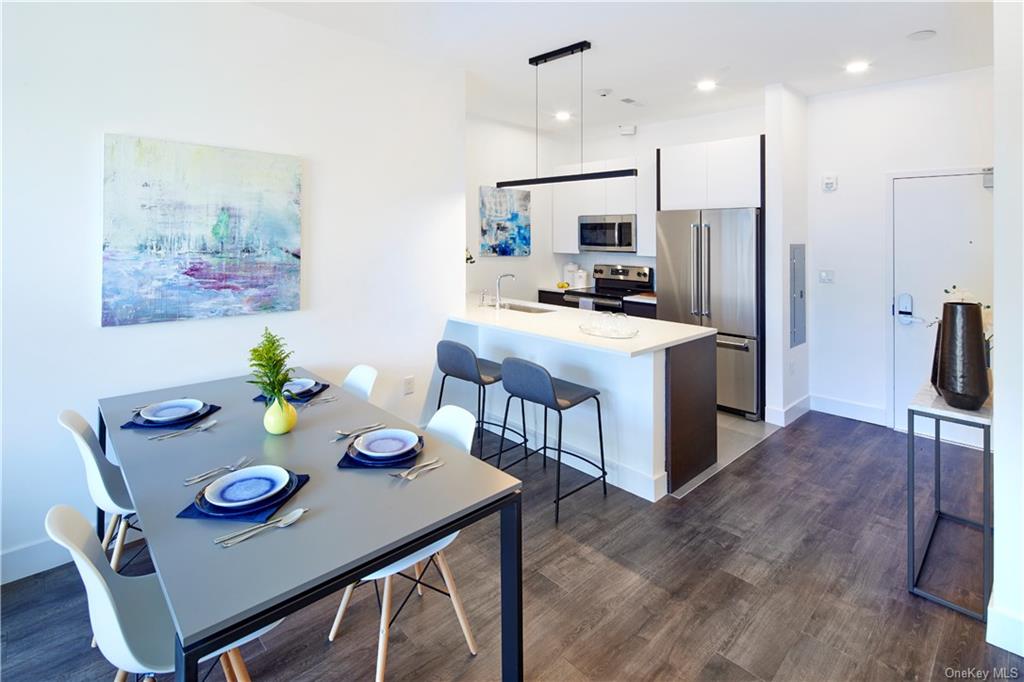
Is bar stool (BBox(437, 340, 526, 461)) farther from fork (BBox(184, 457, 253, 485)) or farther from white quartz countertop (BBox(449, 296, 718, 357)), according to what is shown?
fork (BBox(184, 457, 253, 485))

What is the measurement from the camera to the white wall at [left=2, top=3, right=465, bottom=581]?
93.5 inches

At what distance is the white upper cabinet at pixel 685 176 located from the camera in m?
4.79

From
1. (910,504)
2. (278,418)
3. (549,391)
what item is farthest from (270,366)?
(910,504)

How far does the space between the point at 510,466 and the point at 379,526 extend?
2303 mm

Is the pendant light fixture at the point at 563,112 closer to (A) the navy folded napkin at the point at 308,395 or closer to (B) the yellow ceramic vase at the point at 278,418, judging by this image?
(A) the navy folded napkin at the point at 308,395

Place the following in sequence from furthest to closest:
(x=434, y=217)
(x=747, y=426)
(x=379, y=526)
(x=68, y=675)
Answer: (x=747, y=426)
(x=434, y=217)
(x=68, y=675)
(x=379, y=526)

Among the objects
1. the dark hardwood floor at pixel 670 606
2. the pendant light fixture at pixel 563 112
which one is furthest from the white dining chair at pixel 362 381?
the pendant light fixture at pixel 563 112


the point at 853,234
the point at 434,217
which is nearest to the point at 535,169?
the point at 434,217

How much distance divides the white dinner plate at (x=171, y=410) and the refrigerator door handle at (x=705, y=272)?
4.05 m

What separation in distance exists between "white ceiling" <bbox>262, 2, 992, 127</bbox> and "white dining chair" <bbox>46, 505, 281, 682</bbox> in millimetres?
2805

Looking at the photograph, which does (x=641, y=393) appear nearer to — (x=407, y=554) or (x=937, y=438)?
(x=937, y=438)

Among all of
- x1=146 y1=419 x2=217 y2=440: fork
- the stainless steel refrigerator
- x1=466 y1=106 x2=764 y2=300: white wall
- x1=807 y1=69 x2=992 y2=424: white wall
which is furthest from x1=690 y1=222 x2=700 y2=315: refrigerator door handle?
x1=146 y1=419 x2=217 y2=440: fork

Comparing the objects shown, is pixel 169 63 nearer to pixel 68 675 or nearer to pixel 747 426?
pixel 68 675

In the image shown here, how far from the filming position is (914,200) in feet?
13.5
